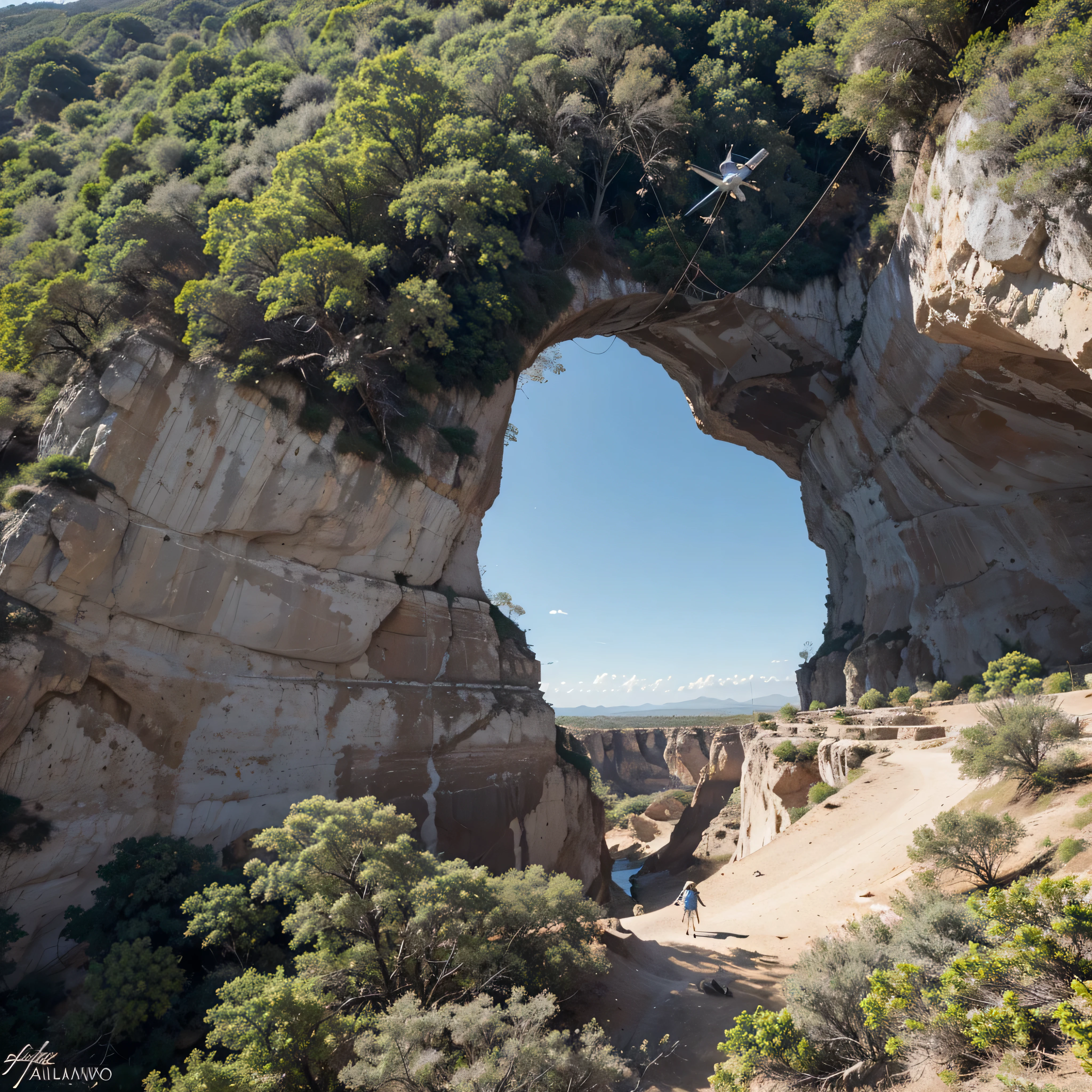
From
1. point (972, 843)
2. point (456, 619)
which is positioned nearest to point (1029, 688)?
point (972, 843)

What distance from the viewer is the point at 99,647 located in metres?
14.5

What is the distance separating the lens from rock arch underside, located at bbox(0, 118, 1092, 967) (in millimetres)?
13789

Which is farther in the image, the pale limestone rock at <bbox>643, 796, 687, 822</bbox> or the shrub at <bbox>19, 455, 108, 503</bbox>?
the pale limestone rock at <bbox>643, 796, 687, 822</bbox>


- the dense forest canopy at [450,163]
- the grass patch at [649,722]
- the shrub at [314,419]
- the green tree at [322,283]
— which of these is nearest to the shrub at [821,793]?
the dense forest canopy at [450,163]

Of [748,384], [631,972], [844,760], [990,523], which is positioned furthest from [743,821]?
[748,384]

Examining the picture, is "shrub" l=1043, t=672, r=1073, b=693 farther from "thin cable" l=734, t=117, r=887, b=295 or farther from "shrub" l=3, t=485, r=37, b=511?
"shrub" l=3, t=485, r=37, b=511

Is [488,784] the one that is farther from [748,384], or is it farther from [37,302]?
[748,384]

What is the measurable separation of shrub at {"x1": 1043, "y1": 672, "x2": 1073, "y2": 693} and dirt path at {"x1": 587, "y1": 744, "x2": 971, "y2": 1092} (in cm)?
348

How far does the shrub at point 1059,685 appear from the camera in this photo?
18719 millimetres

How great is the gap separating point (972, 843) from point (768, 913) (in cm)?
665

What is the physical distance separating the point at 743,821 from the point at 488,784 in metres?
15.4

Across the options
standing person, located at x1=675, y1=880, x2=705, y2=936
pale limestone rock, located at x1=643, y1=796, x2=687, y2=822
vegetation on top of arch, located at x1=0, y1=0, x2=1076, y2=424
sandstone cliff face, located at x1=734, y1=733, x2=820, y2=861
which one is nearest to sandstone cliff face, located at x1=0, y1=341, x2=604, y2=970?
vegetation on top of arch, located at x1=0, y1=0, x2=1076, y2=424

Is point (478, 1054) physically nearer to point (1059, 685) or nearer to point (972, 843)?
point (972, 843)

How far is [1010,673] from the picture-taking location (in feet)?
69.9
